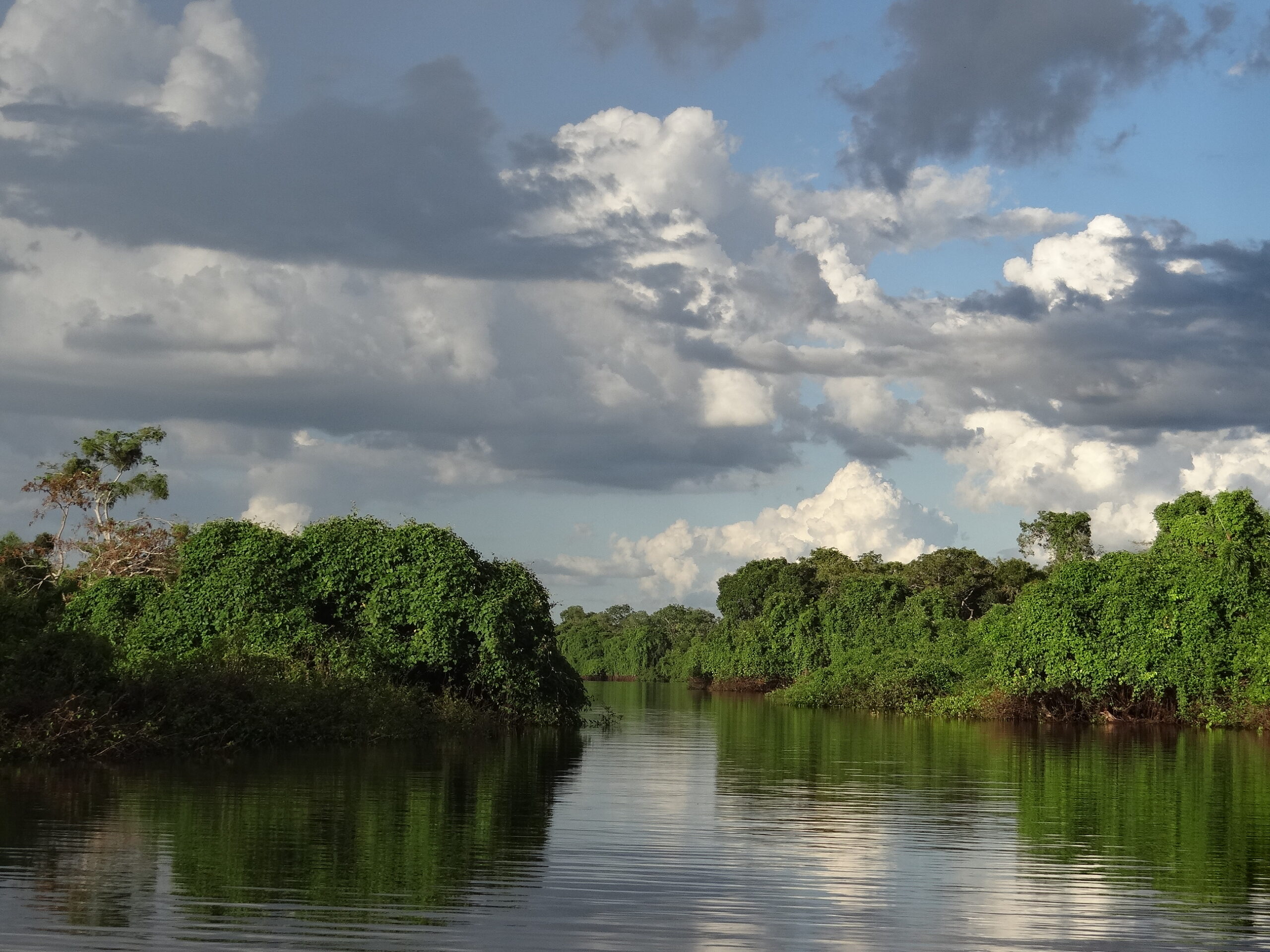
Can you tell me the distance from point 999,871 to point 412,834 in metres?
6.45

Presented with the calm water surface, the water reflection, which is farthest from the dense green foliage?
the water reflection

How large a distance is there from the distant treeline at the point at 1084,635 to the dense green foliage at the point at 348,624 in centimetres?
1658

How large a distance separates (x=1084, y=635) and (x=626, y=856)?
32.0m

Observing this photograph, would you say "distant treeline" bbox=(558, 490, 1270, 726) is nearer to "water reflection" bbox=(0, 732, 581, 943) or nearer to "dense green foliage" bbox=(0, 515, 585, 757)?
"dense green foliage" bbox=(0, 515, 585, 757)

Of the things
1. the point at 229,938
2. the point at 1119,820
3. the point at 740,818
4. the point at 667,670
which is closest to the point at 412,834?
the point at 740,818

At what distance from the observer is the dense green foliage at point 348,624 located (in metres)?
29.5

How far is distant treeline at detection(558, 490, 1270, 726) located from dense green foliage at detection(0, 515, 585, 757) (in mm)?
16580

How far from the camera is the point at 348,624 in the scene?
3400cm

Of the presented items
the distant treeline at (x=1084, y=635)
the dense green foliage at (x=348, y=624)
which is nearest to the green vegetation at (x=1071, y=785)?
the distant treeline at (x=1084, y=635)

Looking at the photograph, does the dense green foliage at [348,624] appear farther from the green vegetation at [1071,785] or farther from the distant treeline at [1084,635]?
the distant treeline at [1084,635]

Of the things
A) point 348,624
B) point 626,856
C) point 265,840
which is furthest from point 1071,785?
point 348,624

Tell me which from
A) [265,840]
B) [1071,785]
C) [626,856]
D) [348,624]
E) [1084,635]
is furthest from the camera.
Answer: [1084,635]

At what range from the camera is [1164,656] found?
41375mm

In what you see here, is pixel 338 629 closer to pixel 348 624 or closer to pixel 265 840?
pixel 348 624
